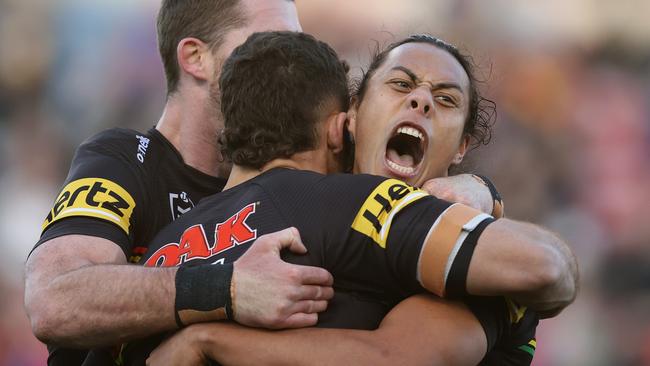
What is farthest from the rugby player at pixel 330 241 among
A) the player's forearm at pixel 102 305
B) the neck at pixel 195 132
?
the neck at pixel 195 132

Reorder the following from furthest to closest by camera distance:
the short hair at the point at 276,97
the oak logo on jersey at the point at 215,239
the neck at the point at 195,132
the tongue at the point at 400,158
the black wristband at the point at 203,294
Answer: the neck at the point at 195,132 < the tongue at the point at 400,158 < the short hair at the point at 276,97 < the oak logo on jersey at the point at 215,239 < the black wristband at the point at 203,294

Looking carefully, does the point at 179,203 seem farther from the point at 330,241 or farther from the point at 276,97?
the point at 330,241

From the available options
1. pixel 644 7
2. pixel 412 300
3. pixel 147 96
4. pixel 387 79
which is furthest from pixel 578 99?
pixel 412 300

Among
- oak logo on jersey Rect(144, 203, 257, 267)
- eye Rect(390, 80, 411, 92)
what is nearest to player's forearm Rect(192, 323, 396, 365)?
oak logo on jersey Rect(144, 203, 257, 267)

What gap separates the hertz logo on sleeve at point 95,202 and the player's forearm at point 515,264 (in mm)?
1537

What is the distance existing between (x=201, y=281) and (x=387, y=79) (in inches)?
47.2

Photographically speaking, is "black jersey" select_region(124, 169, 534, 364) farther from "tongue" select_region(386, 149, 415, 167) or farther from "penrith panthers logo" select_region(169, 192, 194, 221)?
"penrith panthers logo" select_region(169, 192, 194, 221)

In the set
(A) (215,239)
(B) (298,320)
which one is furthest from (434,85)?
(B) (298,320)

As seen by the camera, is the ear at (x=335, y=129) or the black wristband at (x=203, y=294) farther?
the ear at (x=335, y=129)

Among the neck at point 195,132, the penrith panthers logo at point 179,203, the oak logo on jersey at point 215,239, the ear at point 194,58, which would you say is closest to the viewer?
the oak logo on jersey at point 215,239

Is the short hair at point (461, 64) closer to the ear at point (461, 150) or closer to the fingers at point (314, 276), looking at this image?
the ear at point (461, 150)

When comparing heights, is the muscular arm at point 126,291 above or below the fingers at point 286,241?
below

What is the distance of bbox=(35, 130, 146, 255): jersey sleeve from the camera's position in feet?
12.0

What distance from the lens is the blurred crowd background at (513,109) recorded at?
24.9 feet
